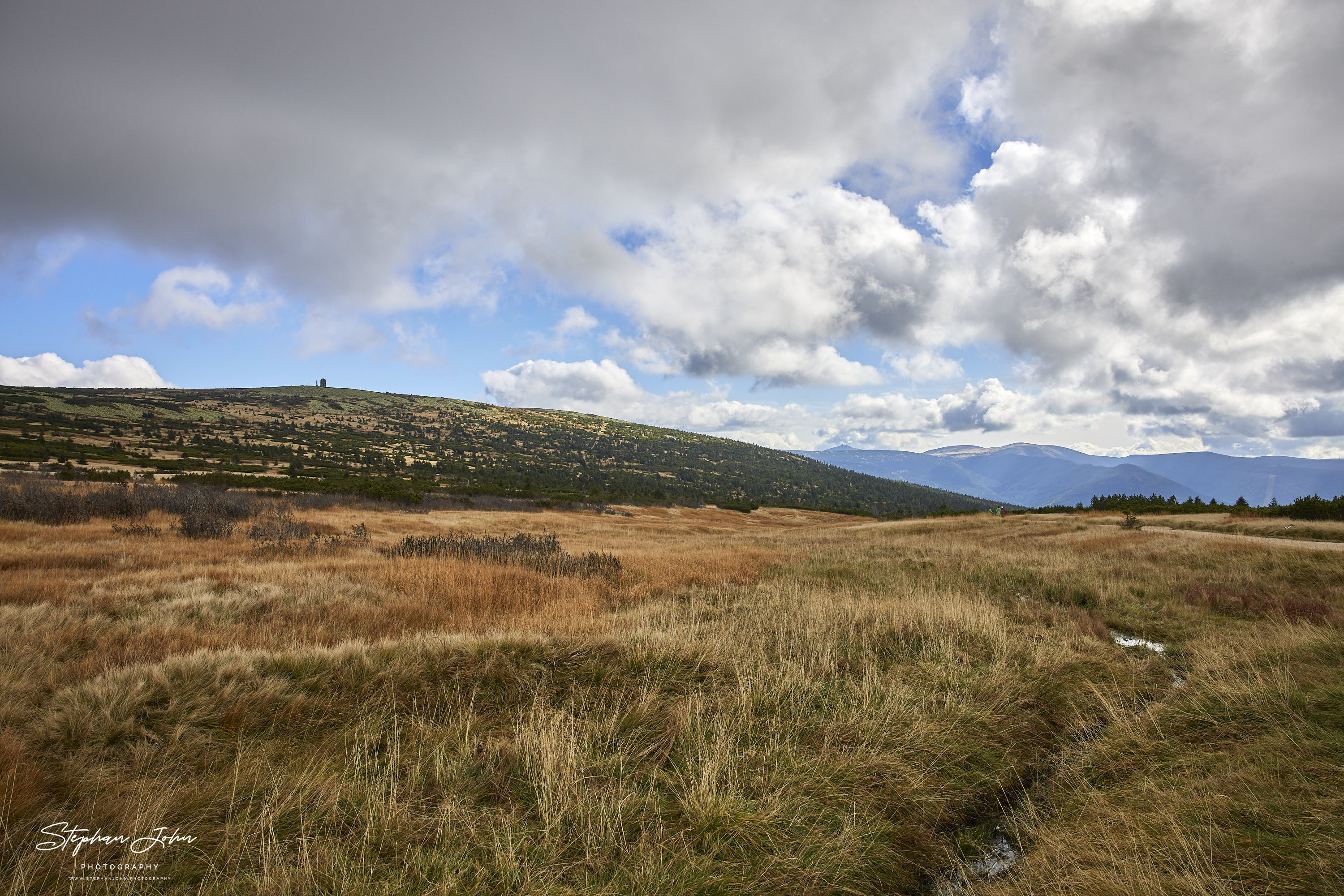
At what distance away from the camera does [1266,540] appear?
16391mm

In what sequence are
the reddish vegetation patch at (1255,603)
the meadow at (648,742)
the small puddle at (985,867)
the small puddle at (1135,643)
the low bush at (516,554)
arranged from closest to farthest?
the meadow at (648,742) < the small puddle at (985,867) < the small puddle at (1135,643) < the reddish vegetation patch at (1255,603) < the low bush at (516,554)

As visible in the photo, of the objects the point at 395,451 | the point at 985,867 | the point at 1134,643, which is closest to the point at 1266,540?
the point at 1134,643

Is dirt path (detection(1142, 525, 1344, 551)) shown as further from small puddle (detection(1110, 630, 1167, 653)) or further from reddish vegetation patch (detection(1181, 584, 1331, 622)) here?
small puddle (detection(1110, 630, 1167, 653))

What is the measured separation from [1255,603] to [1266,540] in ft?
37.6

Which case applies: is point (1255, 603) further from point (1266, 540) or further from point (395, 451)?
point (395, 451)

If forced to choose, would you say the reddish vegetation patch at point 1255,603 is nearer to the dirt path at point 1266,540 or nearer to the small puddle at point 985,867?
the dirt path at point 1266,540

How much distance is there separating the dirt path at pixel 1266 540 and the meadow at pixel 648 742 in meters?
7.75

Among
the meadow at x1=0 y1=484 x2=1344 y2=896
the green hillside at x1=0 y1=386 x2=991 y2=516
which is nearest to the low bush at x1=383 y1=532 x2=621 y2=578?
the meadow at x1=0 y1=484 x2=1344 y2=896

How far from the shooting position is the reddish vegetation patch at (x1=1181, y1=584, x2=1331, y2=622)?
8.27 meters

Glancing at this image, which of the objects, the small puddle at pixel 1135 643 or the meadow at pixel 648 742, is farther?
the small puddle at pixel 1135 643

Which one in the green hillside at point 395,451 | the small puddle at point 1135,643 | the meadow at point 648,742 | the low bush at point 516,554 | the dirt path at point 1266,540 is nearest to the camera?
the meadow at point 648,742

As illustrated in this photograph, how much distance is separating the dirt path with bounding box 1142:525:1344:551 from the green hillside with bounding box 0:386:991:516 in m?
37.5

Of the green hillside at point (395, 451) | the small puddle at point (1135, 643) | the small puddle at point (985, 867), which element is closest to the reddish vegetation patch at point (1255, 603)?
the small puddle at point (1135, 643)

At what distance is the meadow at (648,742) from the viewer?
2875 mm
